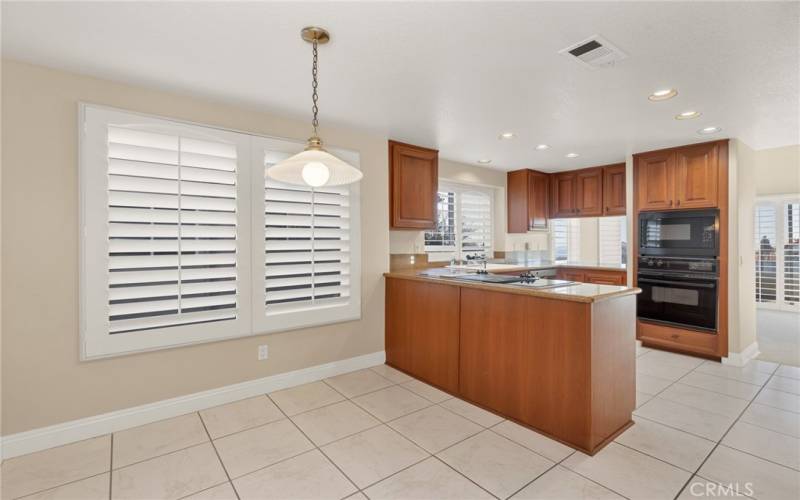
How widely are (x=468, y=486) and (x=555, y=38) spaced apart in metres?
2.37

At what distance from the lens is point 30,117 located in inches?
90.6

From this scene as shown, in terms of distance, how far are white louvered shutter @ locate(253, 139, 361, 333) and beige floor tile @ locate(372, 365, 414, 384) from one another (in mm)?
619

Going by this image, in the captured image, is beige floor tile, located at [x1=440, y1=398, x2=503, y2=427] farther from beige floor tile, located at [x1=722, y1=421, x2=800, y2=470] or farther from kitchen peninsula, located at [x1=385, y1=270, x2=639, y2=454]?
beige floor tile, located at [x1=722, y1=421, x2=800, y2=470]

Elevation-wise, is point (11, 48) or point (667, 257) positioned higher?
point (11, 48)

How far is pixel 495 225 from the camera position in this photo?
576 cm

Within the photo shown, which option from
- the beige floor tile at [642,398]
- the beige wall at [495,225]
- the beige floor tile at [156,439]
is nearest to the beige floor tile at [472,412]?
the beige floor tile at [642,398]

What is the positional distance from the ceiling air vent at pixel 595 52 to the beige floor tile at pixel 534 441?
2.31 meters

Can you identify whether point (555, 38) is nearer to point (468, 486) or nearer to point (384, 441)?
point (468, 486)

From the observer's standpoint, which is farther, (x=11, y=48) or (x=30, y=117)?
(x=30, y=117)

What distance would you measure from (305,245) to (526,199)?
346 centimetres

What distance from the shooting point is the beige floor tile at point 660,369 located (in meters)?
3.57

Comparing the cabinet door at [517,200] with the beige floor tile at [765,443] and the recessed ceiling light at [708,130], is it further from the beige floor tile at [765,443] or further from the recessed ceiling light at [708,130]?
the beige floor tile at [765,443]

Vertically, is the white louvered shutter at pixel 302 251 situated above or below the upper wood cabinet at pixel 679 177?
below

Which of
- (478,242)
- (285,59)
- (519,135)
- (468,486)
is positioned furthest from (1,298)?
(478,242)
